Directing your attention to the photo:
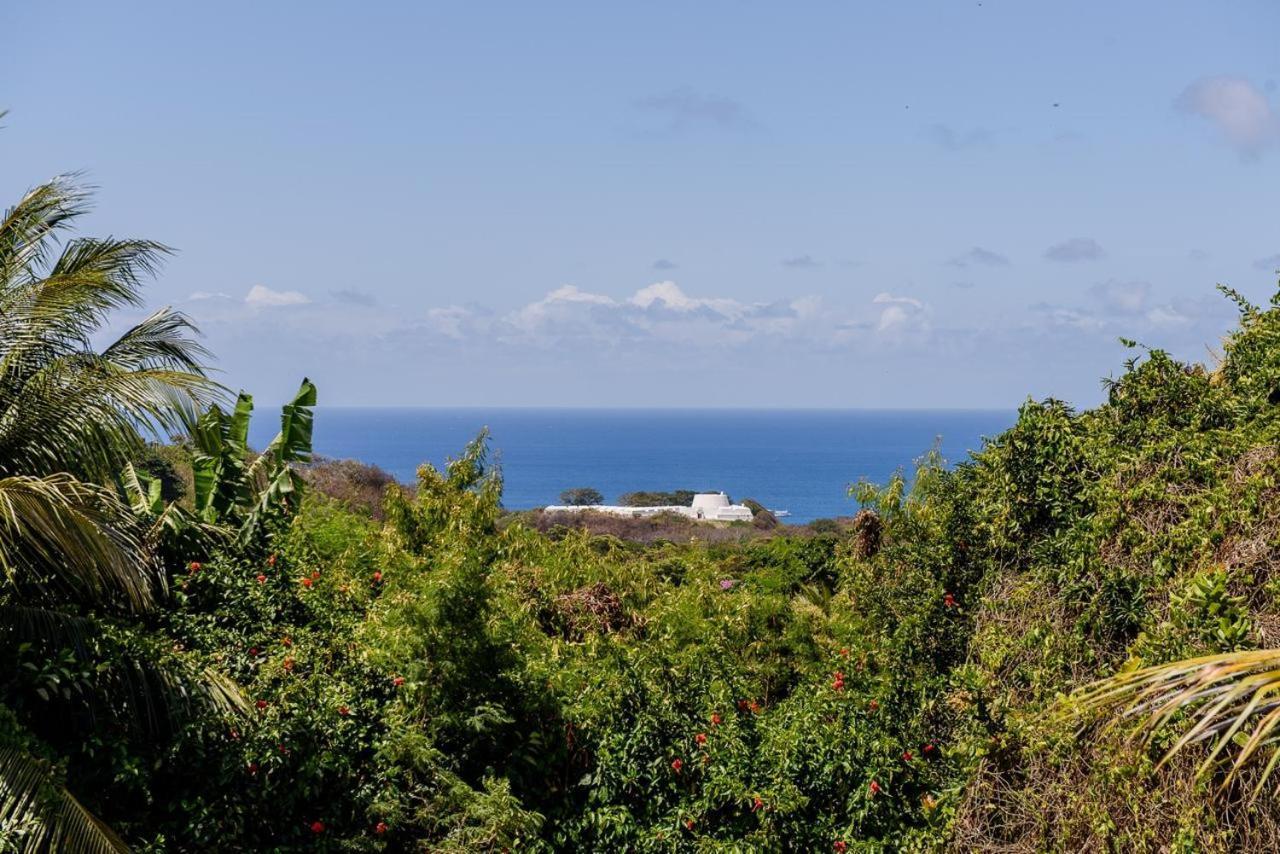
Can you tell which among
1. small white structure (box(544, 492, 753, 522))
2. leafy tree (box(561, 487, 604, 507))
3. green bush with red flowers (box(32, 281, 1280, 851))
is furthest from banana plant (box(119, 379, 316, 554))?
leafy tree (box(561, 487, 604, 507))

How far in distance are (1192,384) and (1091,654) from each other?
7.86 ft

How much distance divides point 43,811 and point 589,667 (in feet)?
14.1

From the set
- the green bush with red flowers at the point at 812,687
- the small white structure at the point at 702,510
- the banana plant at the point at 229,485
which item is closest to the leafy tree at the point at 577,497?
the small white structure at the point at 702,510

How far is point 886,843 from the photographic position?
7.14m

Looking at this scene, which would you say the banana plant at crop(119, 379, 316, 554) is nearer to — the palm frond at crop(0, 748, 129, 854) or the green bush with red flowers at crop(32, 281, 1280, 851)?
the green bush with red flowers at crop(32, 281, 1280, 851)

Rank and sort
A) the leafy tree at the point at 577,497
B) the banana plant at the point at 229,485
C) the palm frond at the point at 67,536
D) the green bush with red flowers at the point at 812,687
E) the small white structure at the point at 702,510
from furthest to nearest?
1. the leafy tree at the point at 577,497
2. the small white structure at the point at 702,510
3. the banana plant at the point at 229,485
4. the green bush with red flowers at the point at 812,687
5. the palm frond at the point at 67,536

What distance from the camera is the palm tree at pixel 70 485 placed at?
566cm

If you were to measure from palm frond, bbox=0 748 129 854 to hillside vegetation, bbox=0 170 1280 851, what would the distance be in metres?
0.02

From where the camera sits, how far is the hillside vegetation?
19.4 feet

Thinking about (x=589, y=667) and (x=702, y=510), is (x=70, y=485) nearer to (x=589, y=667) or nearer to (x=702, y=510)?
(x=589, y=667)

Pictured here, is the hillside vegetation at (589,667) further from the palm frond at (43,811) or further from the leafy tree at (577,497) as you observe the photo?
the leafy tree at (577,497)

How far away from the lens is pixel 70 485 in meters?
6.20

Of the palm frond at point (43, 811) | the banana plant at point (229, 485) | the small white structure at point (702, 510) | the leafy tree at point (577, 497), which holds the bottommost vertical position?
the leafy tree at point (577, 497)

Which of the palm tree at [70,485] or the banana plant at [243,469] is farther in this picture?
the banana plant at [243,469]
